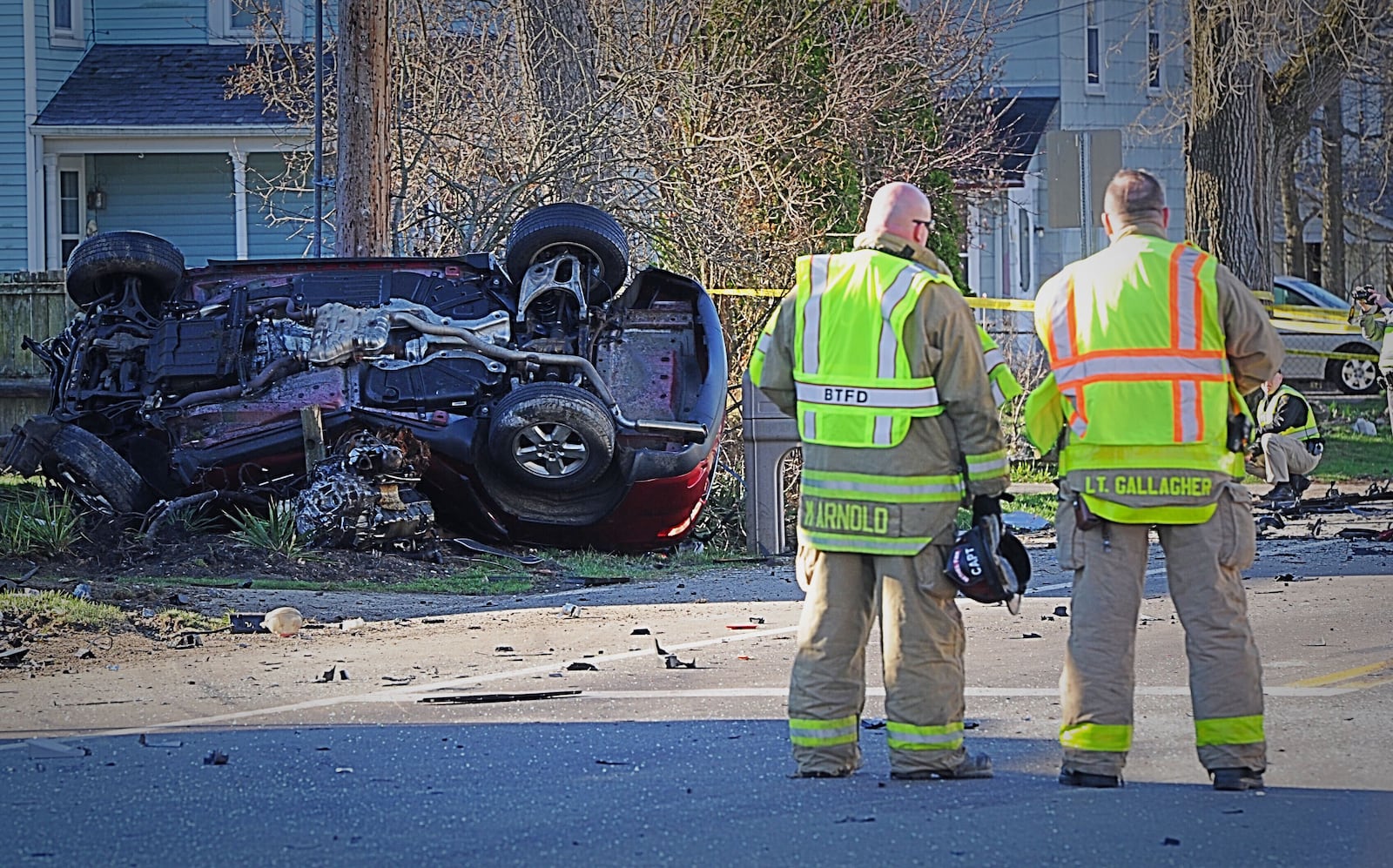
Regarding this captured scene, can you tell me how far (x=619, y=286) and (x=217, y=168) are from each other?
1444 centimetres

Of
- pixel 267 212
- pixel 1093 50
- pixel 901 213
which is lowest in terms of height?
pixel 901 213

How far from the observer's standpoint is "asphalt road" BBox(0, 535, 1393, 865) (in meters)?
4.96

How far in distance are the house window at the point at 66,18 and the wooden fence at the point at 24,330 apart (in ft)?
17.3

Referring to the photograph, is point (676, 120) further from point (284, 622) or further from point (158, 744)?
point (158, 744)

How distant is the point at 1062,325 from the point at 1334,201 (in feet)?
109

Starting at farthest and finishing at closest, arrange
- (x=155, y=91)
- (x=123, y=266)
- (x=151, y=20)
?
(x=151, y=20)
(x=155, y=91)
(x=123, y=266)

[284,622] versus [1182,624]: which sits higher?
[1182,624]

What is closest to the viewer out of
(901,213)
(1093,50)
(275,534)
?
(901,213)

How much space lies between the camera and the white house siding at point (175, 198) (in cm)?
2514

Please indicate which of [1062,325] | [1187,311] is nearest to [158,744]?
[1062,325]

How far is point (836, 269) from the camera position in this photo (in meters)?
5.79

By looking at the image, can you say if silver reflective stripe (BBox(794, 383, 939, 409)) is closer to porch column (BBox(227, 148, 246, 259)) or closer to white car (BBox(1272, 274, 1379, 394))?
porch column (BBox(227, 148, 246, 259))

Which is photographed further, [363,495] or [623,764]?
[363,495]

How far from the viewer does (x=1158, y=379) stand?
5.65 metres
